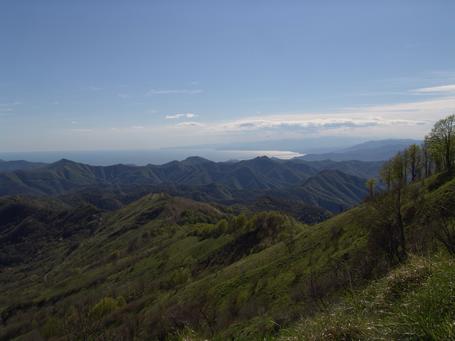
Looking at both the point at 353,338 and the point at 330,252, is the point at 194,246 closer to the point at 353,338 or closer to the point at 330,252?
the point at 330,252

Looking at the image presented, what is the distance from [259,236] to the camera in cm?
10762

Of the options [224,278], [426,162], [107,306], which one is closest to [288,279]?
[224,278]

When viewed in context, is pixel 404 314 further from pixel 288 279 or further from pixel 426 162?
pixel 426 162

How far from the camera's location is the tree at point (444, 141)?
7081 centimetres

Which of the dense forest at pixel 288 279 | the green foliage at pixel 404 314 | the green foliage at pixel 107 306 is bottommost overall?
the green foliage at pixel 107 306

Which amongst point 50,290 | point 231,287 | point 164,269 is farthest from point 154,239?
point 231,287

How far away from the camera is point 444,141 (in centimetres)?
7238

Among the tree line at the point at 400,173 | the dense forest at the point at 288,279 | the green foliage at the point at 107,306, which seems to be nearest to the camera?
the dense forest at the point at 288,279

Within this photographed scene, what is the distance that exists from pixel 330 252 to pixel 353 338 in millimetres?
49512

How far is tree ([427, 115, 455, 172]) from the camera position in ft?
232

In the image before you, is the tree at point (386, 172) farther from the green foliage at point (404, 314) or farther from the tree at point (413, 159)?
the green foliage at point (404, 314)

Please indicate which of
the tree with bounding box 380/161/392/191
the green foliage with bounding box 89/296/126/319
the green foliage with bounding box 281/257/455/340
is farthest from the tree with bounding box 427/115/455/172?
the green foliage with bounding box 89/296/126/319

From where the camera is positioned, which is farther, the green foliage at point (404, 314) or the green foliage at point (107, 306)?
the green foliage at point (107, 306)

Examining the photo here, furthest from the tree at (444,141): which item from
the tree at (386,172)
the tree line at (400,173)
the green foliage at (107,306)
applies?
the green foliage at (107,306)
